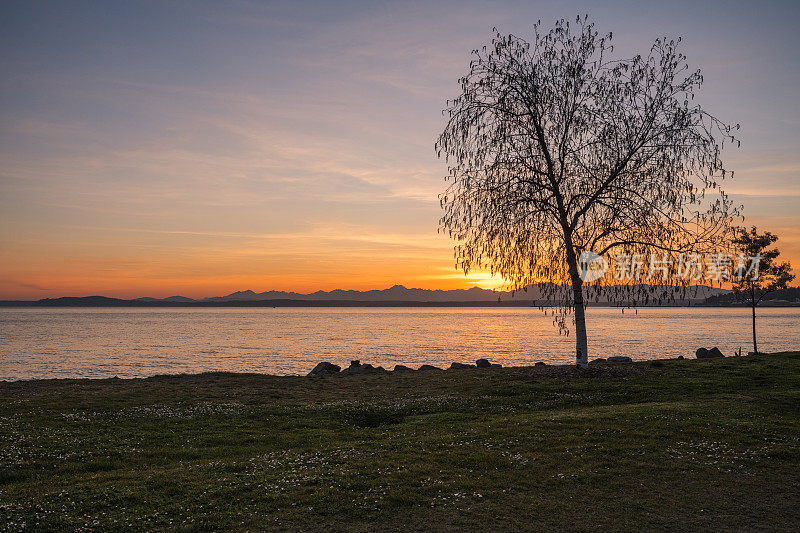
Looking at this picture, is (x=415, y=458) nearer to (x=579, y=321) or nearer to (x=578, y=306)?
(x=578, y=306)

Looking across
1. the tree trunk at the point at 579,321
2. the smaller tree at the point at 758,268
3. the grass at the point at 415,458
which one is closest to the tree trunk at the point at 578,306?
the tree trunk at the point at 579,321

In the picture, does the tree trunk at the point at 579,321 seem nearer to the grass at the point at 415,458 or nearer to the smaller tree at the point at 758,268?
the grass at the point at 415,458

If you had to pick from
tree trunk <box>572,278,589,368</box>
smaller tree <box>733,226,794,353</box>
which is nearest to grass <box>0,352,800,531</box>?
tree trunk <box>572,278,589,368</box>

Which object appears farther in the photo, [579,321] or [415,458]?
[579,321]

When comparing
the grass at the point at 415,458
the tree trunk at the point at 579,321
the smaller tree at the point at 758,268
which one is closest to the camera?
the grass at the point at 415,458

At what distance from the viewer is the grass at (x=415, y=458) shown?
10656mm

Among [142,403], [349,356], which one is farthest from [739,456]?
[349,356]

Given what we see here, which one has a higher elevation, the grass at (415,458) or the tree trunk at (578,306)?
the tree trunk at (578,306)

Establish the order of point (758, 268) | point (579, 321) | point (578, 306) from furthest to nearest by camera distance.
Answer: point (758, 268) → point (579, 321) → point (578, 306)

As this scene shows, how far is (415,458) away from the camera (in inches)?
571

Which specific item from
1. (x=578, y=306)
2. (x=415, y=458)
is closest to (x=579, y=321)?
(x=578, y=306)

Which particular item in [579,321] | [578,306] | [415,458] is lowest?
[415,458]

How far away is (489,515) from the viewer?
10602 mm

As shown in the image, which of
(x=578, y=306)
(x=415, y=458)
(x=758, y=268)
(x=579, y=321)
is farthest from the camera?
(x=758, y=268)
